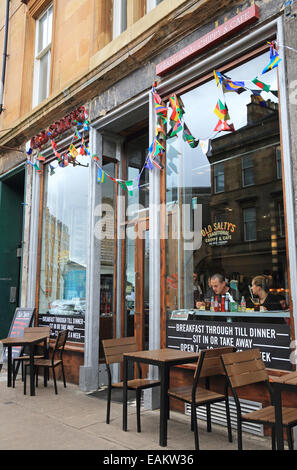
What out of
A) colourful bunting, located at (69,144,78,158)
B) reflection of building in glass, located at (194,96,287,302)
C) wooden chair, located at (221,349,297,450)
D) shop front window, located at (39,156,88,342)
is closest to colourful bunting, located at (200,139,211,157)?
reflection of building in glass, located at (194,96,287,302)

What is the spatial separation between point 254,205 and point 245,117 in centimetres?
397

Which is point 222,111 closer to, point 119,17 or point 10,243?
point 119,17

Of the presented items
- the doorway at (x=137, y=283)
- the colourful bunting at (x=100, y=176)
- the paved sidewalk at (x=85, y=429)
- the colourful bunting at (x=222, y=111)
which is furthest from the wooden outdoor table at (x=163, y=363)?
the colourful bunting at (x=100, y=176)

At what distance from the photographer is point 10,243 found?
37.2 feet

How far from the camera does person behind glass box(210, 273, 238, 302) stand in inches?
238

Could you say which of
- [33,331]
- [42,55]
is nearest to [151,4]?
[42,55]

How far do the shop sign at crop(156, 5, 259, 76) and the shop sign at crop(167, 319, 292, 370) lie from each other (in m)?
3.71

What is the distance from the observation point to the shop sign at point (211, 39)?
16.5 feet

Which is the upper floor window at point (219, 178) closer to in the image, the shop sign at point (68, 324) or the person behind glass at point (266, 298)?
the person behind glass at point (266, 298)

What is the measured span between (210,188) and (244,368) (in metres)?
4.86

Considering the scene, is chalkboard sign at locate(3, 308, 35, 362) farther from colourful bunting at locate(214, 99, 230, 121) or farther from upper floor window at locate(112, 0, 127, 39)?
upper floor window at locate(112, 0, 127, 39)

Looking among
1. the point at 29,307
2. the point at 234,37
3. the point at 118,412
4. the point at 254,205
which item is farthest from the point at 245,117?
the point at 29,307
